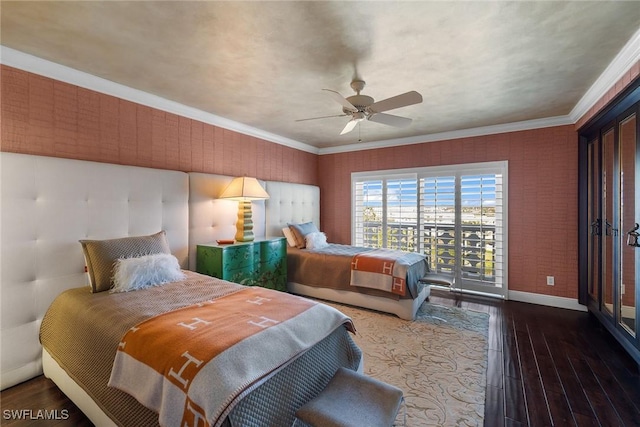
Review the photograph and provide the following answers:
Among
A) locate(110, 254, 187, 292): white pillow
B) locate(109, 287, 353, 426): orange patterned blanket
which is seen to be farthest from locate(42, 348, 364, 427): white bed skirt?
locate(110, 254, 187, 292): white pillow

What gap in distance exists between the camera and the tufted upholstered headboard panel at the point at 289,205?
15.1 feet

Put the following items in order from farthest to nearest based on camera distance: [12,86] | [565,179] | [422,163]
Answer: [422,163]
[565,179]
[12,86]

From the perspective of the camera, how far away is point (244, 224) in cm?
368

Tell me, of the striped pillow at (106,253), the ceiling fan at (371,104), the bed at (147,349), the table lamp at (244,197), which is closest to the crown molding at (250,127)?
the table lamp at (244,197)

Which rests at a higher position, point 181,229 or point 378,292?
point 181,229

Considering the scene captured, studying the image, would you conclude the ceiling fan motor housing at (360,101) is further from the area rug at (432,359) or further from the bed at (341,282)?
the area rug at (432,359)

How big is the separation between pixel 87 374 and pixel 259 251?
7.01 ft

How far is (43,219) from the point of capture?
2.27m

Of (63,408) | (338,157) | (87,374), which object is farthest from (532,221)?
(63,408)

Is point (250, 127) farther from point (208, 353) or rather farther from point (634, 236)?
point (634, 236)

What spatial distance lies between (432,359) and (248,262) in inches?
87.7

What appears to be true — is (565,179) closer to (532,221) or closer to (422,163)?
(532,221)

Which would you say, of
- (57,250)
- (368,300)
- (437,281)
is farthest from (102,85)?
(437,281)

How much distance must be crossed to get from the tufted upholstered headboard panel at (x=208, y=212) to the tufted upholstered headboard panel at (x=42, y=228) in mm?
680
